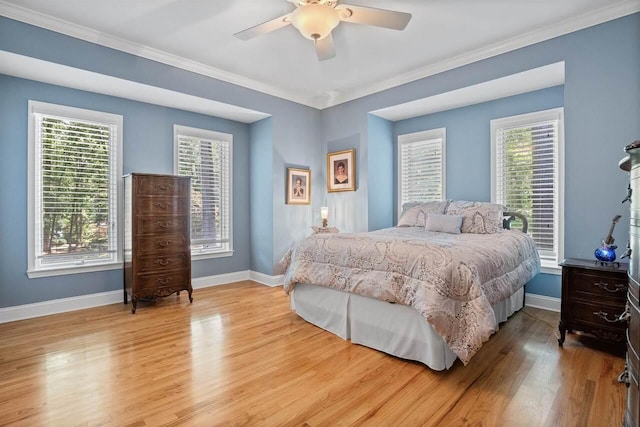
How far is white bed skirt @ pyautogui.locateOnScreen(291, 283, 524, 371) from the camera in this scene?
90.3 inches

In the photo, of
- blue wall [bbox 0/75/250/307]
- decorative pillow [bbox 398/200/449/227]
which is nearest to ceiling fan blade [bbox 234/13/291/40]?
blue wall [bbox 0/75/250/307]

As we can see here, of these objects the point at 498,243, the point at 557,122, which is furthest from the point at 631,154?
the point at 557,122

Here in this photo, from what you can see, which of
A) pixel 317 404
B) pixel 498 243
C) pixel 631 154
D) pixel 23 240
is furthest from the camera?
pixel 23 240

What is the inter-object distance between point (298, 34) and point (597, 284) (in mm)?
3370

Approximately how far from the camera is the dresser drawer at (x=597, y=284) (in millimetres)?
2416

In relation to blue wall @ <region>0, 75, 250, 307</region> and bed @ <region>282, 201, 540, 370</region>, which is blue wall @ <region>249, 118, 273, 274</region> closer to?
blue wall @ <region>0, 75, 250, 307</region>

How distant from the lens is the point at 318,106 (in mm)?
5375

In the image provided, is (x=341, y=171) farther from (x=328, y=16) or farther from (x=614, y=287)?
(x=614, y=287)

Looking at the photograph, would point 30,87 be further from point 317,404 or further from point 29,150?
point 317,404

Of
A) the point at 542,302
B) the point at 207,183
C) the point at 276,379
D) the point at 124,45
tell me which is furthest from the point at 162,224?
the point at 542,302

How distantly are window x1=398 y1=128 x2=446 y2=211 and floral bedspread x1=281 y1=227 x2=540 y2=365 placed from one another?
1497 mm

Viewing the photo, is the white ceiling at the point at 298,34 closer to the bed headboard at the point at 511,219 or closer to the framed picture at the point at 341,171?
the framed picture at the point at 341,171

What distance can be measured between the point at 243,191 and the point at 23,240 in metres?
2.68

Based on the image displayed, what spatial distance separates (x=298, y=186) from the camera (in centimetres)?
516
